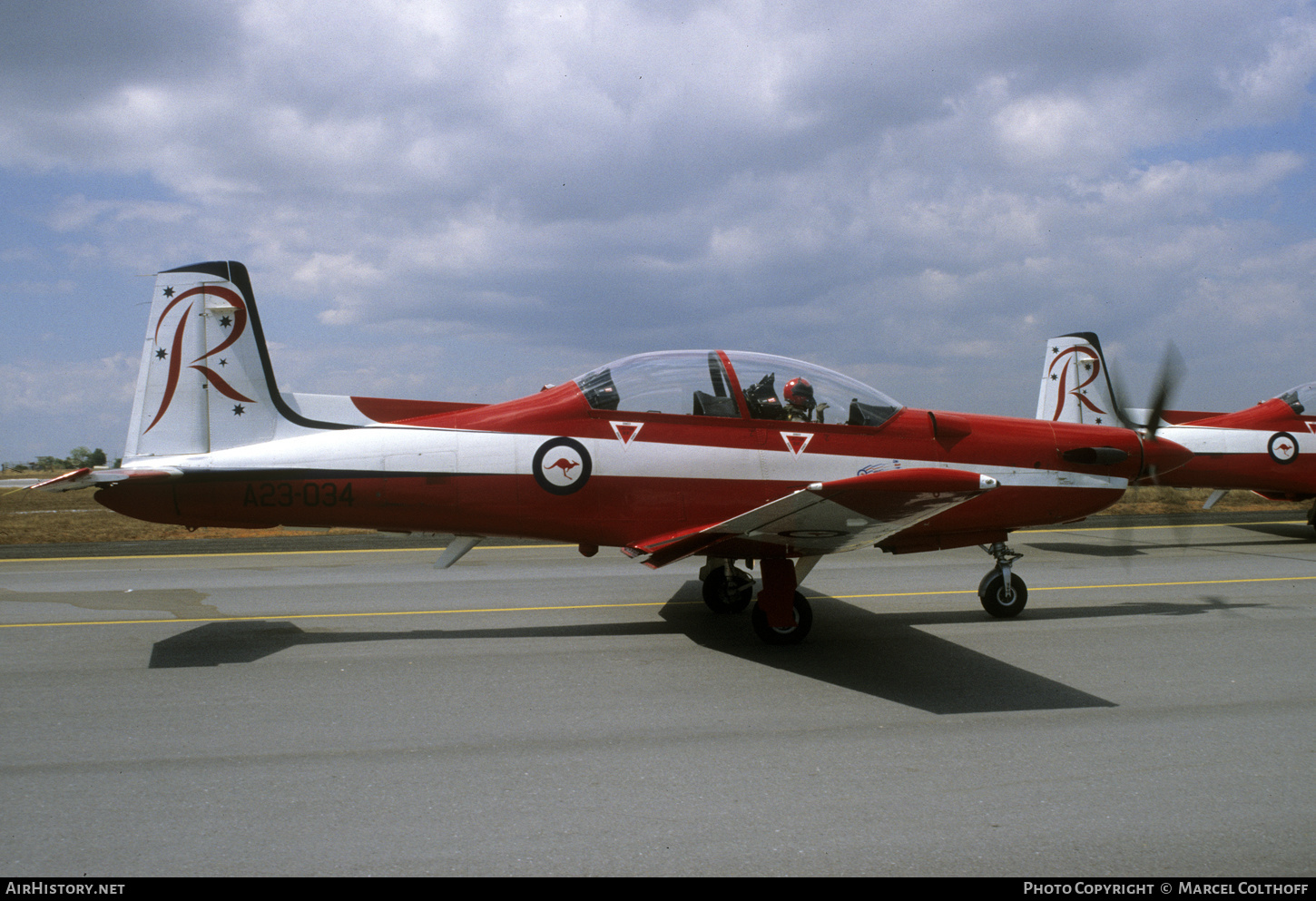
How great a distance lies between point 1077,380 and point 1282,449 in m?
3.44

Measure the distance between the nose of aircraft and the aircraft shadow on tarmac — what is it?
4.57ft

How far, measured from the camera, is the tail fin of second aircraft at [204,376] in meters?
6.52

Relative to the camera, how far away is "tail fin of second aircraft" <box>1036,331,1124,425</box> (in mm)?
15570

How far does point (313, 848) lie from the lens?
319 centimetres

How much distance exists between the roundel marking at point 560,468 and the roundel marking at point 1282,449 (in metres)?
12.6

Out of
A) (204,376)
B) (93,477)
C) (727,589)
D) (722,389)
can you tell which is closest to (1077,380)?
(727,589)

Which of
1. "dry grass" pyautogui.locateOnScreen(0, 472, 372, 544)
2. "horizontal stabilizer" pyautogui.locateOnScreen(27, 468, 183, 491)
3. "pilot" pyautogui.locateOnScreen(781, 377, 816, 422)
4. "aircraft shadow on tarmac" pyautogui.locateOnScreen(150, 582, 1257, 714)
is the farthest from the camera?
"dry grass" pyautogui.locateOnScreen(0, 472, 372, 544)

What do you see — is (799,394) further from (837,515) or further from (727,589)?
(727,589)

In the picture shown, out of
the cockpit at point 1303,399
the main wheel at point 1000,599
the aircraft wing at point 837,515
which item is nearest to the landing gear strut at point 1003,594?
the main wheel at point 1000,599

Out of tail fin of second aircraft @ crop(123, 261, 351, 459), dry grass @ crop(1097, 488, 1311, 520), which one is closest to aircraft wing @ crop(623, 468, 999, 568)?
tail fin of second aircraft @ crop(123, 261, 351, 459)

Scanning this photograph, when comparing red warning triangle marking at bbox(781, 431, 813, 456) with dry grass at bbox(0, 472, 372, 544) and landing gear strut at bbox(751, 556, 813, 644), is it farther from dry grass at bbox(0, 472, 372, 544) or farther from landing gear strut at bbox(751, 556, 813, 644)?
dry grass at bbox(0, 472, 372, 544)

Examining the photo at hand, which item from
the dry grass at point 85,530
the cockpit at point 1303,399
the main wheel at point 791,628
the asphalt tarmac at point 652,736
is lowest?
the asphalt tarmac at point 652,736

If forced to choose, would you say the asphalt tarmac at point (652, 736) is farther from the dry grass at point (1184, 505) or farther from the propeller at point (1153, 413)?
the dry grass at point (1184, 505)

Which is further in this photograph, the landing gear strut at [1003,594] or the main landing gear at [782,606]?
the landing gear strut at [1003,594]
